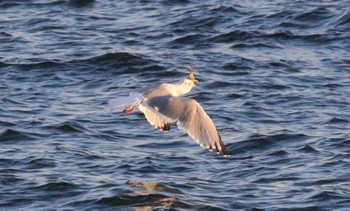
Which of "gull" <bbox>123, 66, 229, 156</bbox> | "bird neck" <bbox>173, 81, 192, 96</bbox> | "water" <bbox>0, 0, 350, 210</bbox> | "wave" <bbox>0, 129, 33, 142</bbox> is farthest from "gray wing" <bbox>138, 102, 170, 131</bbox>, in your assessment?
"wave" <bbox>0, 129, 33, 142</bbox>

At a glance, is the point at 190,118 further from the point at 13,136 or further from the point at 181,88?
the point at 13,136

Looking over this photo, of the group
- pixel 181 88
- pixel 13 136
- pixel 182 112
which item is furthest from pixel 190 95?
pixel 182 112

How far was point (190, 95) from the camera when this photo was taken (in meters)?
13.0

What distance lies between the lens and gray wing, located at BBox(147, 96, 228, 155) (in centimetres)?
922

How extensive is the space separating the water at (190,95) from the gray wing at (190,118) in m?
0.55

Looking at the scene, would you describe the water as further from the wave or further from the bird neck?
the bird neck

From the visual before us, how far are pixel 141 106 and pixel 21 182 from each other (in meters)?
1.29

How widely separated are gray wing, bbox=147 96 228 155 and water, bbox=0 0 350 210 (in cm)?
55

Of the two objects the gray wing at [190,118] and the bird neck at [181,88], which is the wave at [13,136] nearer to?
the bird neck at [181,88]

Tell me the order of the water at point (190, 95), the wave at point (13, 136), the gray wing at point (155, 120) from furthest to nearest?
the wave at point (13, 136) < the gray wing at point (155, 120) < the water at point (190, 95)

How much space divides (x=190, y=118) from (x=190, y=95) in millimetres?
3640

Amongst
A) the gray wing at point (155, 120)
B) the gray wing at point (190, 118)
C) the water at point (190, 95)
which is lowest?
the water at point (190, 95)

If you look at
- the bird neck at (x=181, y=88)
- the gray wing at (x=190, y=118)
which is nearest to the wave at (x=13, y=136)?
the bird neck at (x=181, y=88)

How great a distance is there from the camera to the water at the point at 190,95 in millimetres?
9797
